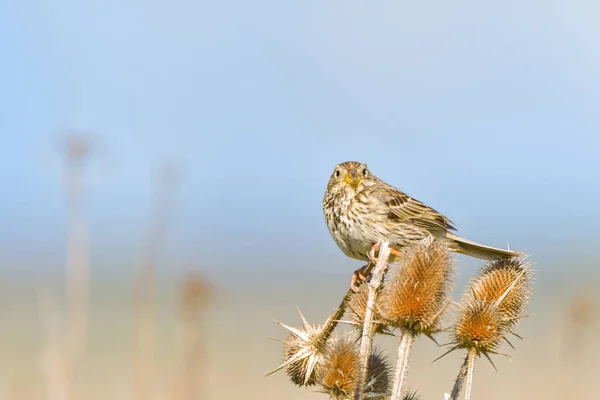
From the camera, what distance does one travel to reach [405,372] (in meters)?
4.27

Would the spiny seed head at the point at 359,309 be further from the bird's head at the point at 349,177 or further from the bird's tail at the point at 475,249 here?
the bird's head at the point at 349,177

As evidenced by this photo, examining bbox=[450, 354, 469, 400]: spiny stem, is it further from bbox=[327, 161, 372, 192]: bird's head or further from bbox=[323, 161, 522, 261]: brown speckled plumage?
bbox=[327, 161, 372, 192]: bird's head

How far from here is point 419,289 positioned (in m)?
4.74

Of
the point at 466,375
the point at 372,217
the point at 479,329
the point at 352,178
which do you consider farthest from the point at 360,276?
the point at 352,178

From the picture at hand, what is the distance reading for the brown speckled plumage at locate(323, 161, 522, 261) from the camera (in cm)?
814

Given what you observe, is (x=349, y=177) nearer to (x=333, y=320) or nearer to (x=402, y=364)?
(x=333, y=320)

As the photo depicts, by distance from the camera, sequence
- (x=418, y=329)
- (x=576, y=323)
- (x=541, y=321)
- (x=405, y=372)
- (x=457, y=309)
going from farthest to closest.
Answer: (x=541, y=321) < (x=576, y=323) < (x=457, y=309) < (x=418, y=329) < (x=405, y=372)

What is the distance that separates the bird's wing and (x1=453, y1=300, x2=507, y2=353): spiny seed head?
3453mm

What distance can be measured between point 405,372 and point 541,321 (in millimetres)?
26541

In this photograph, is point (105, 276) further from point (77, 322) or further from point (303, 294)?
point (77, 322)

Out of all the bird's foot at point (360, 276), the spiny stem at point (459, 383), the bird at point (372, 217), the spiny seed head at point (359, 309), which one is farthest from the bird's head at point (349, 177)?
the spiny stem at point (459, 383)

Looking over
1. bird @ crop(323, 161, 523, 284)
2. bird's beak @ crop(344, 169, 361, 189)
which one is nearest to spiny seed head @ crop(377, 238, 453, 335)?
bird @ crop(323, 161, 523, 284)

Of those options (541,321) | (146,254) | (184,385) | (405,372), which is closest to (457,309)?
(405,372)

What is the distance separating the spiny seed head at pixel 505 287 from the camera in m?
5.40
